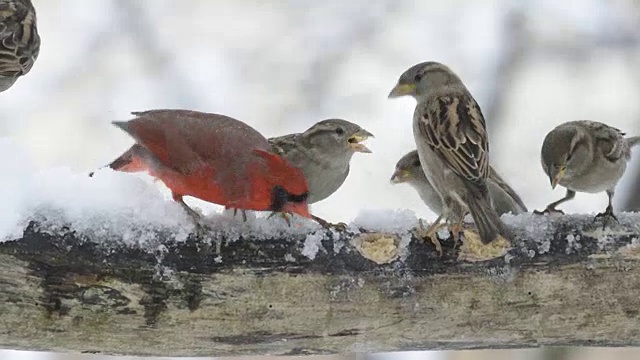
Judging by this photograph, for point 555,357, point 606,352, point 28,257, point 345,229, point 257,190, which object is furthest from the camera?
point 606,352

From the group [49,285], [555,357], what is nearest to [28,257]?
[49,285]

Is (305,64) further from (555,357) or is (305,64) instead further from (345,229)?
(345,229)

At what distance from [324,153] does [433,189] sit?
0.42m

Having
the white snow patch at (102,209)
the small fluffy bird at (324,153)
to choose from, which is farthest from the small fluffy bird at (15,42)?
the small fluffy bird at (324,153)

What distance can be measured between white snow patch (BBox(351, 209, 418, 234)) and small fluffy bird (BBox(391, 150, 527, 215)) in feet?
2.04

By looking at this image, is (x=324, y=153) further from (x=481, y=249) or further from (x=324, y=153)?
(x=481, y=249)

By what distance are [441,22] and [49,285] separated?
3.79 meters

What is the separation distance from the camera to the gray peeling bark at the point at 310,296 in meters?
2.00

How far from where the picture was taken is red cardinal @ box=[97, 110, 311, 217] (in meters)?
2.09

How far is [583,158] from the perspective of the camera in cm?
304

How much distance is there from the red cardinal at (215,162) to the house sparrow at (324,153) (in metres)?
0.58

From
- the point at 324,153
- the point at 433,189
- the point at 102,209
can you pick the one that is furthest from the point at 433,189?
the point at 102,209

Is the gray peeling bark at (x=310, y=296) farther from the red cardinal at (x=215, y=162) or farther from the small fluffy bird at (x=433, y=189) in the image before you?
the small fluffy bird at (x=433, y=189)

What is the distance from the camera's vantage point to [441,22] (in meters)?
5.32
